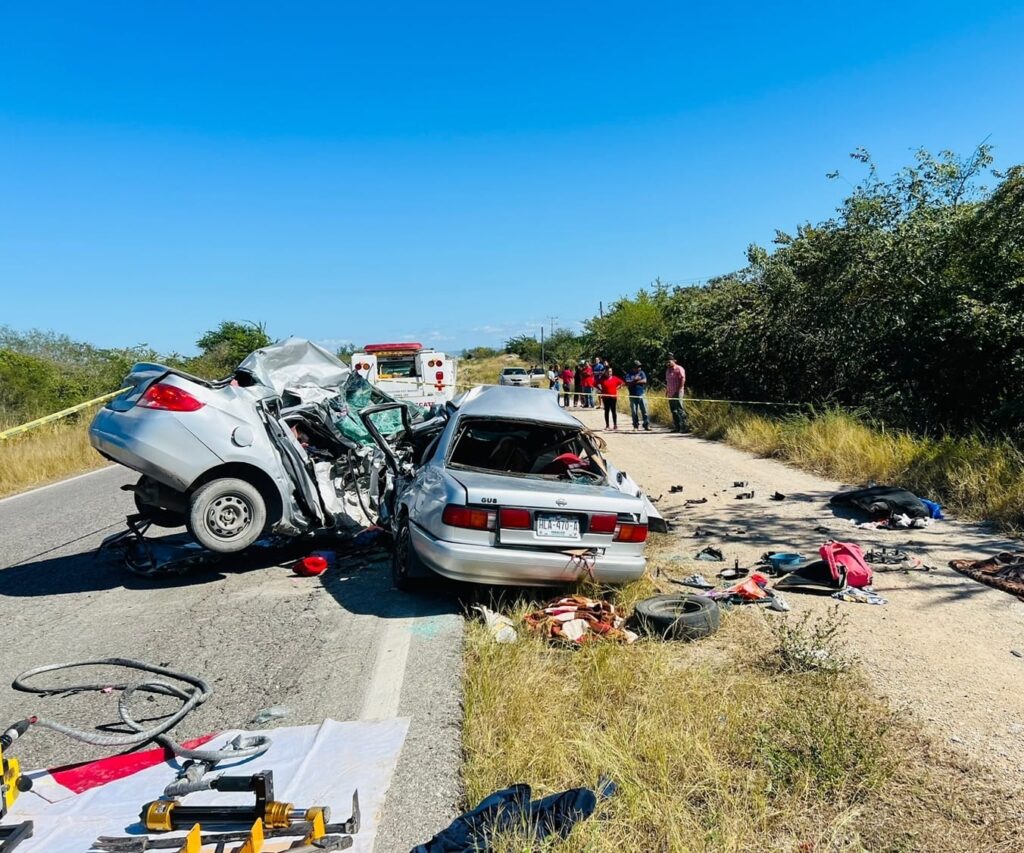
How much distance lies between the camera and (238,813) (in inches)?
108

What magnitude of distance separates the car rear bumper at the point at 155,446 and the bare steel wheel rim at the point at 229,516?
29cm

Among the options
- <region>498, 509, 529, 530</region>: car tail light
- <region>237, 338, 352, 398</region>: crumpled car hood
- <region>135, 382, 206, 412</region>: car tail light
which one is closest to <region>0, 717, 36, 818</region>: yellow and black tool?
<region>498, 509, 529, 530</region>: car tail light

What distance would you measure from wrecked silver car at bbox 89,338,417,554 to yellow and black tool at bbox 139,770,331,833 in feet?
11.4

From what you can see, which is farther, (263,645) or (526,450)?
(526,450)

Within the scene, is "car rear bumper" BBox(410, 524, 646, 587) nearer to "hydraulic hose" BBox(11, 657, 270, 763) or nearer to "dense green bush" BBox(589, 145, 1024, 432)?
"hydraulic hose" BBox(11, 657, 270, 763)

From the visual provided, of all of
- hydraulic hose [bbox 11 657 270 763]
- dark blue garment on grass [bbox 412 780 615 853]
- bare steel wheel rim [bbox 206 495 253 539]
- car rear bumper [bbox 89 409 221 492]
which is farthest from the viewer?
bare steel wheel rim [bbox 206 495 253 539]

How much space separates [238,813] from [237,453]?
3.82 m

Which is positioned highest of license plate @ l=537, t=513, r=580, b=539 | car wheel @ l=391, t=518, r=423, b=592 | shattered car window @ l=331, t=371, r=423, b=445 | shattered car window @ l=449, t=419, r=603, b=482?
shattered car window @ l=331, t=371, r=423, b=445

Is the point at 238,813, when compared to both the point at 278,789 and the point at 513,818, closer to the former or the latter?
the point at 278,789

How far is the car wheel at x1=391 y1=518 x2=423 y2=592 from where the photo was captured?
572cm

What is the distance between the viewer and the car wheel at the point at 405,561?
5.72 meters

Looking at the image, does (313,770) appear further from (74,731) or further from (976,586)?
(976,586)

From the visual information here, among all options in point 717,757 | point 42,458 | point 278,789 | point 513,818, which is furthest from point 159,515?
point 42,458

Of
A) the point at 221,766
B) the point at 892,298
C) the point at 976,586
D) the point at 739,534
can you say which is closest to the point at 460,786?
the point at 221,766
